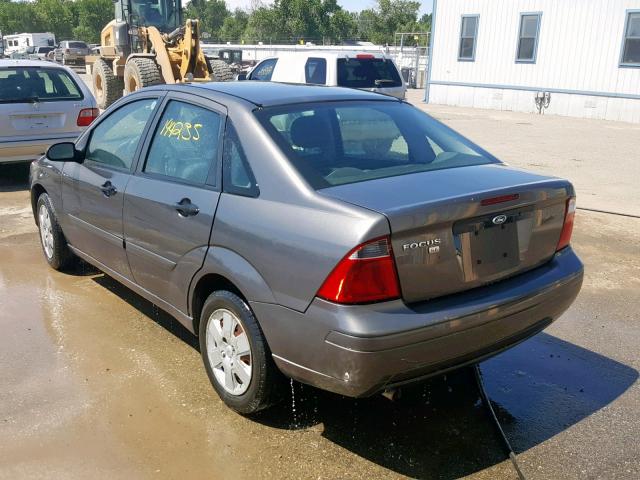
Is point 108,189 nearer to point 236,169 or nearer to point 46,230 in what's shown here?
point 236,169

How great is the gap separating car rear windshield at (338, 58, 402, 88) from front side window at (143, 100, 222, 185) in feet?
24.8

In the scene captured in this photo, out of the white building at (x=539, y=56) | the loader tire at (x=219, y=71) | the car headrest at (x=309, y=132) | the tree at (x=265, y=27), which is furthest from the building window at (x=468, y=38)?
the tree at (x=265, y=27)

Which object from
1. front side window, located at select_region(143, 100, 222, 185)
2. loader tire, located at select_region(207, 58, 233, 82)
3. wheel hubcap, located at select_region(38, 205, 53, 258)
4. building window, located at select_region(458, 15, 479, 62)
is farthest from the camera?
building window, located at select_region(458, 15, 479, 62)

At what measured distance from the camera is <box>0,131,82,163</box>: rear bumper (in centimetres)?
827

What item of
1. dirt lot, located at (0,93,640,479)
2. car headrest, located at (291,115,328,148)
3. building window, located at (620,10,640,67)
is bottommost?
dirt lot, located at (0,93,640,479)

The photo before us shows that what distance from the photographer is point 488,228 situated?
292 cm

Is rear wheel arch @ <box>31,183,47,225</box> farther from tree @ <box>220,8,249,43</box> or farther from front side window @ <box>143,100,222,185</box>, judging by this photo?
tree @ <box>220,8,249,43</box>

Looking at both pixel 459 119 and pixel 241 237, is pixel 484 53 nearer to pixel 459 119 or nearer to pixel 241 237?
pixel 459 119

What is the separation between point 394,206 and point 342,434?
4.13 ft

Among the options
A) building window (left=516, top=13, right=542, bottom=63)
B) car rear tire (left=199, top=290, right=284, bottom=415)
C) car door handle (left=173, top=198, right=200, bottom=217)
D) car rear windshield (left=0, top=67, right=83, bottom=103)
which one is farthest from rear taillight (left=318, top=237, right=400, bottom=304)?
building window (left=516, top=13, right=542, bottom=63)

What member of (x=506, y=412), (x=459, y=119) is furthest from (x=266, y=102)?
(x=459, y=119)

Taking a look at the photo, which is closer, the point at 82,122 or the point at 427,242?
the point at 427,242

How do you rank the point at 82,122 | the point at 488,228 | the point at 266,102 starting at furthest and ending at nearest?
1. the point at 82,122
2. the point at 266,102
3. the point at 488,228

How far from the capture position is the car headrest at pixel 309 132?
3305mm
